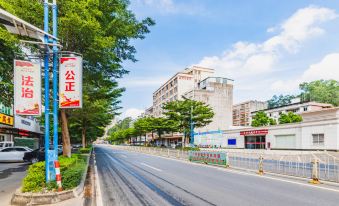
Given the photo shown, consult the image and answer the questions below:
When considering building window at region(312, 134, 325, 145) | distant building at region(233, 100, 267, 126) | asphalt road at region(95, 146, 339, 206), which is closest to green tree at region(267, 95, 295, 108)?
distant building at region(233, 100, 267, 126)

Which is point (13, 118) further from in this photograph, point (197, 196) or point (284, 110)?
point (284, 110)

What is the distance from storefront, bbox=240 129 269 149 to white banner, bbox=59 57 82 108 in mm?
45155

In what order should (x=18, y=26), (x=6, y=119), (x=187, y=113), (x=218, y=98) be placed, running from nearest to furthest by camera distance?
(x=18, y=26)
(x=6, y=119)
(x=187, y=113)
(x=218, y=98)

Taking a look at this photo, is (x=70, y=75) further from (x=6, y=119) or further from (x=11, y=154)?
(x=6, y=119)

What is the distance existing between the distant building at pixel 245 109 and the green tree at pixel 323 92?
2541 cm

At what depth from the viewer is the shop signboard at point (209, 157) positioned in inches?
774

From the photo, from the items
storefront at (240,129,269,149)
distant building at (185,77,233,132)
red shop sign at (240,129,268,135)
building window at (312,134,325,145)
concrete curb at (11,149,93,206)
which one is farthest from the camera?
distant building at (185,77,233,132)

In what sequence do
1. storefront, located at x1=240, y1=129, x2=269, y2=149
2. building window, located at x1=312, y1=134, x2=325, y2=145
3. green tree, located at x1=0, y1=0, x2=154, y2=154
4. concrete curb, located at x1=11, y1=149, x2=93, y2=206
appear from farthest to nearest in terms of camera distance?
storefront, located at x1=240, y1=129, x2=269, y2=149 < building window, located at x1=312, y1=134, x2=325, y2=145 < green tree, located at x1=0, y1=0, x2=154, y2=154 < concrete curb, located at x1=11, y1=149, x2=93, y2=206

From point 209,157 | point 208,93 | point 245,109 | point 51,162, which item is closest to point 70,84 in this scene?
point 51,162

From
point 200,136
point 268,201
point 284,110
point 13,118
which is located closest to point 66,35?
point 268,201

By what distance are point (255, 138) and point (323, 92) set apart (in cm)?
4279

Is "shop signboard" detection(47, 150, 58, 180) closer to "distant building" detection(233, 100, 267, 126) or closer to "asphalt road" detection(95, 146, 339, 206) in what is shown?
"asphalt road" detection(95, 146, 339, 206)

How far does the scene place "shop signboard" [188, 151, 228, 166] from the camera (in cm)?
1967

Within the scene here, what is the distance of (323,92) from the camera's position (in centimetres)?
8100
